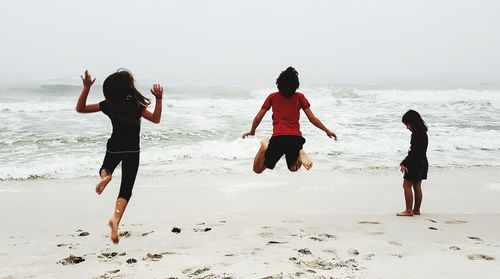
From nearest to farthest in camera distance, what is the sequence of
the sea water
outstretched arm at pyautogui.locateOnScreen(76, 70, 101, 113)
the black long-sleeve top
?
outstretched arm at pyautogui.locateOnScreen(76, 70, 101, 113)
the black long-sleeve top
the sea water

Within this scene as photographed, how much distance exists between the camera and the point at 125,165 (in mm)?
4289

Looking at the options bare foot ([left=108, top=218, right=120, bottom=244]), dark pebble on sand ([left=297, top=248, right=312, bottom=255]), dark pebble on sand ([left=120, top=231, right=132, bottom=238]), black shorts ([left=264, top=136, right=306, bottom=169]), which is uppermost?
black shorts ([left=264, top=136, right=306, bottom=169])

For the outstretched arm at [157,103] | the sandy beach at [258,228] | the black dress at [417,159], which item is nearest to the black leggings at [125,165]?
the outstretched arm at [157,103]

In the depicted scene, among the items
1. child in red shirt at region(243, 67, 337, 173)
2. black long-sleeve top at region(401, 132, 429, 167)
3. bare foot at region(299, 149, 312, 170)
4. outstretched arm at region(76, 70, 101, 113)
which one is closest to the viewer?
outstretched arm at region(76, 70, 101, 113)

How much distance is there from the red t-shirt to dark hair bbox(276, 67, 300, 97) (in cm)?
9

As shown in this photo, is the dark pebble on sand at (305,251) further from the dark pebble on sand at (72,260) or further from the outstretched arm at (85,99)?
the outstretched arm at (85,99)

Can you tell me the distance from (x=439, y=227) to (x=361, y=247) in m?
1.73

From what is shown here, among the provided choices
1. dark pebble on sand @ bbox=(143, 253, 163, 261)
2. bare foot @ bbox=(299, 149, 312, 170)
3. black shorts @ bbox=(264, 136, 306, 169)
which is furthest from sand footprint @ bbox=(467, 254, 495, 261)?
dark pebble on sand @ bbox=(143, 253, 163, 261)

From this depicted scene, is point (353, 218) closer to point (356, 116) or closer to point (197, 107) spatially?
point (356, 116)

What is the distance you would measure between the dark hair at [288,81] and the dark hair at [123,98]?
1.86m

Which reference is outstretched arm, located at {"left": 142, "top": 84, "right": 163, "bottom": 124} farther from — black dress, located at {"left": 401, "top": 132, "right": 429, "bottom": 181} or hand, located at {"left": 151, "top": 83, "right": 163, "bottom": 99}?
black dress, located at {"left": 401, "top": 132, "right": 429, "bottom": 181}

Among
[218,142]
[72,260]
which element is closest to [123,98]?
[72,260]

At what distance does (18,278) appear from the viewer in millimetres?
4133

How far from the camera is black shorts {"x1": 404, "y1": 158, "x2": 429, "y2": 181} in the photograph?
6516 millimetres
